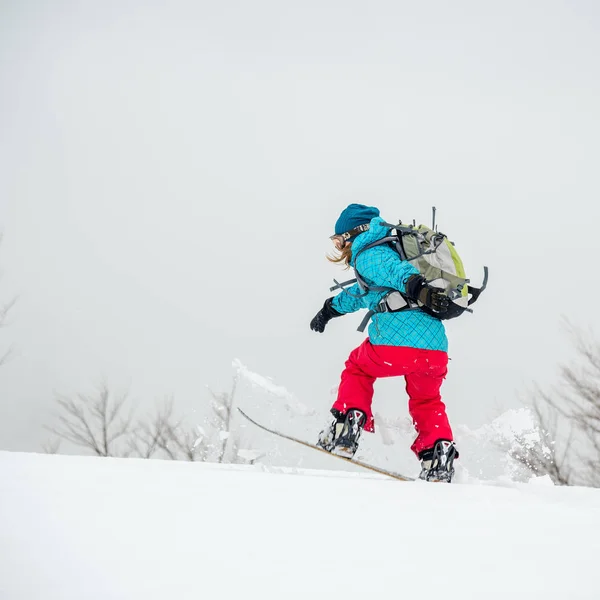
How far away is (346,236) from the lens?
3221 mm

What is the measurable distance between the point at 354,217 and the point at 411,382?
1.21m

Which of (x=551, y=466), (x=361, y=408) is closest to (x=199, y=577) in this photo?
(x=361, y=408)

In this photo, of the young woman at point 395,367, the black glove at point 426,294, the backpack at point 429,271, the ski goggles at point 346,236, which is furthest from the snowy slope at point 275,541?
the ski goggles at point 346,236

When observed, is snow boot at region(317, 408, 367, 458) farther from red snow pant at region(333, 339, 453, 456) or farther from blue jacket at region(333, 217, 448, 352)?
blue jacket at region(333, 217, 448, 352)

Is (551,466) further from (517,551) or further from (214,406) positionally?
(517,551)

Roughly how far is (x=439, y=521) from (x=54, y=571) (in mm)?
947

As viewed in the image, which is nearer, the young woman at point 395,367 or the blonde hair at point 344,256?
the young woman at point 395,367

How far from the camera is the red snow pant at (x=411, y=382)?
2.86 meters

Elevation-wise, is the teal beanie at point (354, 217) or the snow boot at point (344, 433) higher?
the teal beanie at point (354, 217)

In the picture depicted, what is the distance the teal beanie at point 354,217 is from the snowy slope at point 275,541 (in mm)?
2031

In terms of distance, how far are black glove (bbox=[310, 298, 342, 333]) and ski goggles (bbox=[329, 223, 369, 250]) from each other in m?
0.52

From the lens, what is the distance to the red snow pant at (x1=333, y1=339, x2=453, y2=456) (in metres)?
2.86

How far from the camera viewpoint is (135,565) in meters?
0.93

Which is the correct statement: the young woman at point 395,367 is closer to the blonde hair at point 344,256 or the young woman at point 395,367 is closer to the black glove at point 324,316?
the blonde hair at point 344,256
